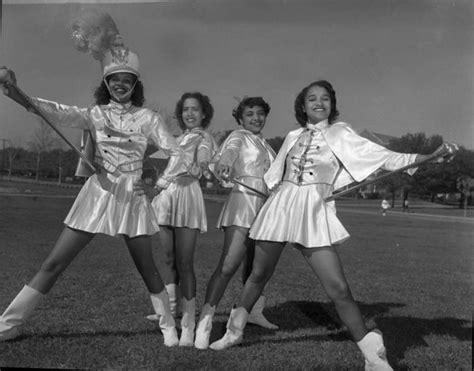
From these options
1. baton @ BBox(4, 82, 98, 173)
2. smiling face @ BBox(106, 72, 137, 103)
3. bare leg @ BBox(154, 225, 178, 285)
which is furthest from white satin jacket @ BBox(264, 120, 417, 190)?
baton @ BBox(4, 82, 98, 173)

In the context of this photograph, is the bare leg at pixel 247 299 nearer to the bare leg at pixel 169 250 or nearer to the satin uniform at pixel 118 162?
the satin uniform at pixel 118 162

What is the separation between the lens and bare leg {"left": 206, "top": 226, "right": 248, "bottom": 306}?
3.84 m

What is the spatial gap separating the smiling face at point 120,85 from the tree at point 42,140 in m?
0.90

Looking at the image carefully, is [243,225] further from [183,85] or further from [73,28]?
[73,28]

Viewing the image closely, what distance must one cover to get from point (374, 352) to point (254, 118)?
1950 millimetres

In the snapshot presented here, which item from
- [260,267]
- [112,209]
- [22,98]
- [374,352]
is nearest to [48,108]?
[22,98]

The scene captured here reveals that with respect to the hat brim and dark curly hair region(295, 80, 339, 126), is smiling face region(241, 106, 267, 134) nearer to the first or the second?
dark curly hair region(295, 80, 339, 126)

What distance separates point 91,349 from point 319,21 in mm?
2728

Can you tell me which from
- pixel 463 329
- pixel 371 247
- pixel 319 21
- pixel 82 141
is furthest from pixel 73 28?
pixel 371 247

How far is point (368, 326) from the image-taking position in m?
4.20

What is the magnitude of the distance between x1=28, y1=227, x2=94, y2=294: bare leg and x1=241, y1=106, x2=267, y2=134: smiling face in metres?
1.50

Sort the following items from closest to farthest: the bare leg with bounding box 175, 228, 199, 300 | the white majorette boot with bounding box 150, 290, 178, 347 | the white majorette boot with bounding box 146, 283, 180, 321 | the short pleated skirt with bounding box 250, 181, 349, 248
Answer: the short pleated skirt with bounding box 250, 181, 349, 248 < the white majorette boot with bounding box 150, 290, 178, 347 < the bare leg with bounding box 175, 228, 199, 300 < the white majorette boot with bounding box 146, 283, 180, 321

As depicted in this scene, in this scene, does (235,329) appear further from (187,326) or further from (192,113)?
(192,113)

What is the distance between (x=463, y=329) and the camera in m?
4.23
